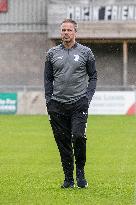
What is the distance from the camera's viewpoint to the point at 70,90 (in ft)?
33.4

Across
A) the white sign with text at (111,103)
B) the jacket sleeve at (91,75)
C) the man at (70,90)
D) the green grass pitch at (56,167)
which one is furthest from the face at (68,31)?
the white sign with text at (111,103)

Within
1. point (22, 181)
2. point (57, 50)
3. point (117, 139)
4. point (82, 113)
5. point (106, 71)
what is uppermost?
point (57, 50)

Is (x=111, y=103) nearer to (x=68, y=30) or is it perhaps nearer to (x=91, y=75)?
(x=91, y=75)

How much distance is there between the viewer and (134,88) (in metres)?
36.7

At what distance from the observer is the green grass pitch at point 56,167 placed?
966 centimetres

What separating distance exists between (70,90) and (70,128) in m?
0.55

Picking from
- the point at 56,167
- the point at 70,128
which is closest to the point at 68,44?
the point at 70,128

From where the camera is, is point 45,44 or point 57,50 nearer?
point 57,50

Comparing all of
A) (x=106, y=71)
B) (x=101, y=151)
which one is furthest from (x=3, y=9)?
(x=101, y=151)

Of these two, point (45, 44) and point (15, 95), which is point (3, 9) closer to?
point (45, 44)

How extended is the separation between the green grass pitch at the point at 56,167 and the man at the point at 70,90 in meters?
0.63

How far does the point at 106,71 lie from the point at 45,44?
4007 millimetres

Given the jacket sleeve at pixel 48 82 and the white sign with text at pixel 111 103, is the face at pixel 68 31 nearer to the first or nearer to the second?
the jacket sleeve at pixel 48 82

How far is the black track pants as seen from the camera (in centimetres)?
1020
